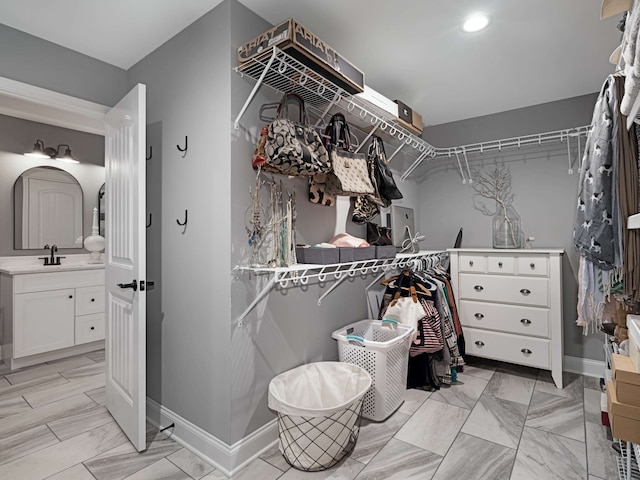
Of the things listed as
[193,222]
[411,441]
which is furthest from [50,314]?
[411,441]

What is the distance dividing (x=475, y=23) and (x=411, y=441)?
235 centimetres

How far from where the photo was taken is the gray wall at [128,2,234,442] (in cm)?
173

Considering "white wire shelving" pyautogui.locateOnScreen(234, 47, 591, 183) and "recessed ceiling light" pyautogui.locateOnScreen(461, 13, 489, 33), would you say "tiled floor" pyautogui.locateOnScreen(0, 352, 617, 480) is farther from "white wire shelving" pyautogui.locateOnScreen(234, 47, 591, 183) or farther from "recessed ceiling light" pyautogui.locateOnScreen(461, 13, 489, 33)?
"recessed ceiling light" pyautogui.locateOnScreen(461, 13, 489, 33)

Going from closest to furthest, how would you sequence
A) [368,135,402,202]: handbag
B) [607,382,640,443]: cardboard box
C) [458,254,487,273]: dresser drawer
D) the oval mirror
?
[607,382,640,443]: cardboard box < [368,135,402,202]: handbag < [458,254,487,273]: dresser drawer < the oval mirror

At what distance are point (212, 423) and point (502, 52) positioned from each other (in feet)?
9.15

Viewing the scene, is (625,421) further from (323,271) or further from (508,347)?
(508,347)

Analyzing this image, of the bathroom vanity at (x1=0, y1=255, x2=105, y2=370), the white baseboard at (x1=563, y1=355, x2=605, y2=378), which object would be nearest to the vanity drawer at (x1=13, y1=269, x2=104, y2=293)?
the bathroom vanity at (x1=0, y1=255, x2=105, y2=370)

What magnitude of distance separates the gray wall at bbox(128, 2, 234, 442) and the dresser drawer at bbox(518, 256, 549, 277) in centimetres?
231

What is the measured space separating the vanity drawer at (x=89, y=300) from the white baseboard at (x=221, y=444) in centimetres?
210

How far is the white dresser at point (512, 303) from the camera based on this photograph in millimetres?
2613

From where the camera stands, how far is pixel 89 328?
3566mm

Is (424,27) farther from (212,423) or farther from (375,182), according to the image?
(212,423)

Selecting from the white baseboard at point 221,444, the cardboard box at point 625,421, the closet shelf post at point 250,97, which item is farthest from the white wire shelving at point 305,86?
the cardboard box at point 625,421

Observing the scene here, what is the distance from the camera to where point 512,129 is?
316 cm
